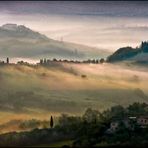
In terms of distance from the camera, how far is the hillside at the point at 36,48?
11125 cm

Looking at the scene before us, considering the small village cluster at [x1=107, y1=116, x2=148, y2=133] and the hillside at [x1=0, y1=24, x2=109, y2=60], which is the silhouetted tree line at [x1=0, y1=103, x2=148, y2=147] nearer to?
the small village cluster at [x1=107, y1=116, x2=148, y2=133]

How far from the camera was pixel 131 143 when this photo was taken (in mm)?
21312

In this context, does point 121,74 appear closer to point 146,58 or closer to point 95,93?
point 146,58

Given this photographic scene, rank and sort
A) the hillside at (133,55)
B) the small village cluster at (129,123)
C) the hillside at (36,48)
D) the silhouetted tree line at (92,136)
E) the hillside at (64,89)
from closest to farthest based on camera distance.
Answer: the silhouetted tree line at (92,136) → the small village cluster at (129,123) → the hillside at (64,89) → the hillside at (133,55) → the hillside at (36,48)

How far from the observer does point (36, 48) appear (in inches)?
4820

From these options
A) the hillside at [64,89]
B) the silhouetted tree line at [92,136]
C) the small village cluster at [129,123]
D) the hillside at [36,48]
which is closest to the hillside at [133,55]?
the hillside at [64,89]

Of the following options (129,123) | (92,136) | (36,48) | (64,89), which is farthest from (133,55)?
(92,136)

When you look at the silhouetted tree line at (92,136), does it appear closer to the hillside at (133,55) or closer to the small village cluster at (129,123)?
the small village cluster at (129,123)

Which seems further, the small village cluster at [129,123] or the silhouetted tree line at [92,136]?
the small village cluster at [129,123]

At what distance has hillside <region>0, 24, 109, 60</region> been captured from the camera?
11125 cm

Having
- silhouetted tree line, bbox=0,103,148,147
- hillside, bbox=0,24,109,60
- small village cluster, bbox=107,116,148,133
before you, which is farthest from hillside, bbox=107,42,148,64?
small village cluster, bbox=107,116,148,133

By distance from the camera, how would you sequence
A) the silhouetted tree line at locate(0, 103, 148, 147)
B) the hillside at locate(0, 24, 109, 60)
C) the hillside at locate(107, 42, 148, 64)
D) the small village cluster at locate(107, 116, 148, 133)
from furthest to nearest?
the hillside at locate(0, 24, 109, 60) → the hillside at locate(107, 42, 148, 64) → the small village cluster at locate(107, 116, 148, 133) → the silhouetted tree line at locate(0, 103, 148, 147)

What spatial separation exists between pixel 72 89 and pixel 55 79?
525 cm

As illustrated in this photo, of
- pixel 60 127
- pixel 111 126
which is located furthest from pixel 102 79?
pixel 111 126
